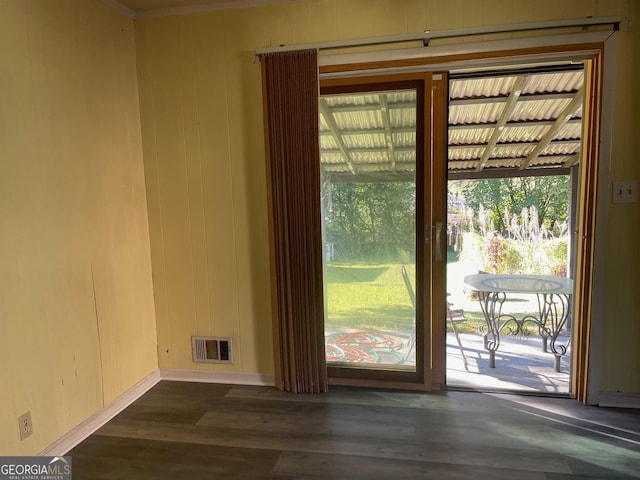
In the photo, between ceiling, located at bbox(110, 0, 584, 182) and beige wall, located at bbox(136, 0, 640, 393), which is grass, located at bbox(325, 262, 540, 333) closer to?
beige wall, located at bbox(136, 0, 640, 393)

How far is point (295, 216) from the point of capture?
2.31m

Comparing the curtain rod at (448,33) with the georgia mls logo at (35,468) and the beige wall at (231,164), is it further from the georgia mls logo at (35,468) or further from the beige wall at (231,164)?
the georgia mls logo at (35,468)

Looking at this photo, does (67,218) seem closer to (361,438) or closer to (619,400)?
(361,438)

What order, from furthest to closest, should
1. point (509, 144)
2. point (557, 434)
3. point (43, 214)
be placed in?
point (509, 144)
point (557, 434)
point (43, 214)

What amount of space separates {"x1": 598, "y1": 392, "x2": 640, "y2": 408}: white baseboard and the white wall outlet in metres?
1.16

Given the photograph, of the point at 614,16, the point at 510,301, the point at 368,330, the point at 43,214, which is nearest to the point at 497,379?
the point at 368,330

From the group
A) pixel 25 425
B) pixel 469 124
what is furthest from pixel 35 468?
pixel 469 124

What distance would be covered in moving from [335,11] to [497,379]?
9.06ft

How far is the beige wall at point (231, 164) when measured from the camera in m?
2.09

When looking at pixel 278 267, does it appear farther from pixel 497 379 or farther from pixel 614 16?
pixel 614 16

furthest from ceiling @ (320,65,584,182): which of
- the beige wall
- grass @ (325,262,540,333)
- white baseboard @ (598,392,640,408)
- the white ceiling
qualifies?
white baseboard @ (598,392,640,408)

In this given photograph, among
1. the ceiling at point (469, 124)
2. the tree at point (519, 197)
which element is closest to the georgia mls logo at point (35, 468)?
the ceiling at point (469, 124)

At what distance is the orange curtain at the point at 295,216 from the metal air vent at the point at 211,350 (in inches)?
15.7

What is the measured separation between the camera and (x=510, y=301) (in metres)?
4.38
